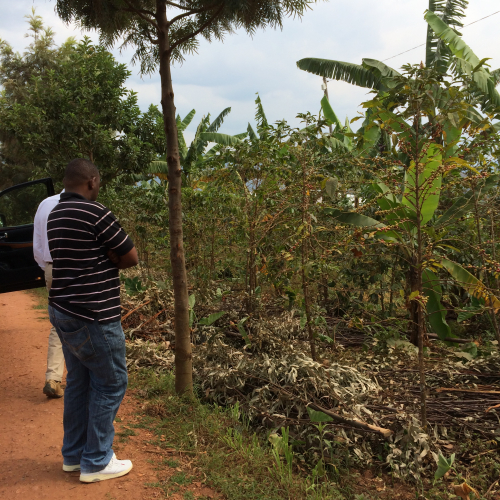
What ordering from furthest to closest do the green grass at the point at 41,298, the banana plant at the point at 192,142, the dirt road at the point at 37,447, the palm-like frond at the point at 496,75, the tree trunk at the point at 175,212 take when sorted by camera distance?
the banana plant at the point at 192,142
the palm-like frond at the point at 496,75
the green grass at the point at 41,298
the tree trunk at the point at 175,212
the dirt road at the point at 37,447

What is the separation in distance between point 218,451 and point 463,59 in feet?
30.2

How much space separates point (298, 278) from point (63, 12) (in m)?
3.60

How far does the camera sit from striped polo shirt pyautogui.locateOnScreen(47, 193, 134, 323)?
2.81 m

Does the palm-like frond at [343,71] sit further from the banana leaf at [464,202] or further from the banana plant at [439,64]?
the banana leaf at [464,202]

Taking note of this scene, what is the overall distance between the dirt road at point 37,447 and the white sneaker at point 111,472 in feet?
0.10

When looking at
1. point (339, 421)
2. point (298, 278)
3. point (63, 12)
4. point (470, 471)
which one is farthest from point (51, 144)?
point (470, 471)

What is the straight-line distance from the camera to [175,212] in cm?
422

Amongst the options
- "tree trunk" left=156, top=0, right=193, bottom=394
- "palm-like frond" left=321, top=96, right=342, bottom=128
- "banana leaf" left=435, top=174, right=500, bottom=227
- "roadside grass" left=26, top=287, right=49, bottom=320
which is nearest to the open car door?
"roadside grass" left=26, top=287, right=49, bottom=320

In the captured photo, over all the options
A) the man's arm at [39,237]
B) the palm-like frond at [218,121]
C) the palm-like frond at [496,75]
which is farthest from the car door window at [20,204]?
the palm-like frond at [218,121]

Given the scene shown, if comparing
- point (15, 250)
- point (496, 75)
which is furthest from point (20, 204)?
point (496, 75)

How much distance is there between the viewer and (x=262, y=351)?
18.1ft

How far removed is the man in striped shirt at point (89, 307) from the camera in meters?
2.81

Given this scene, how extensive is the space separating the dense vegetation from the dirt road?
3.25 feet

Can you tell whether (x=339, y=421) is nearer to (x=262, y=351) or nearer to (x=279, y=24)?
(x=262, y=351)
